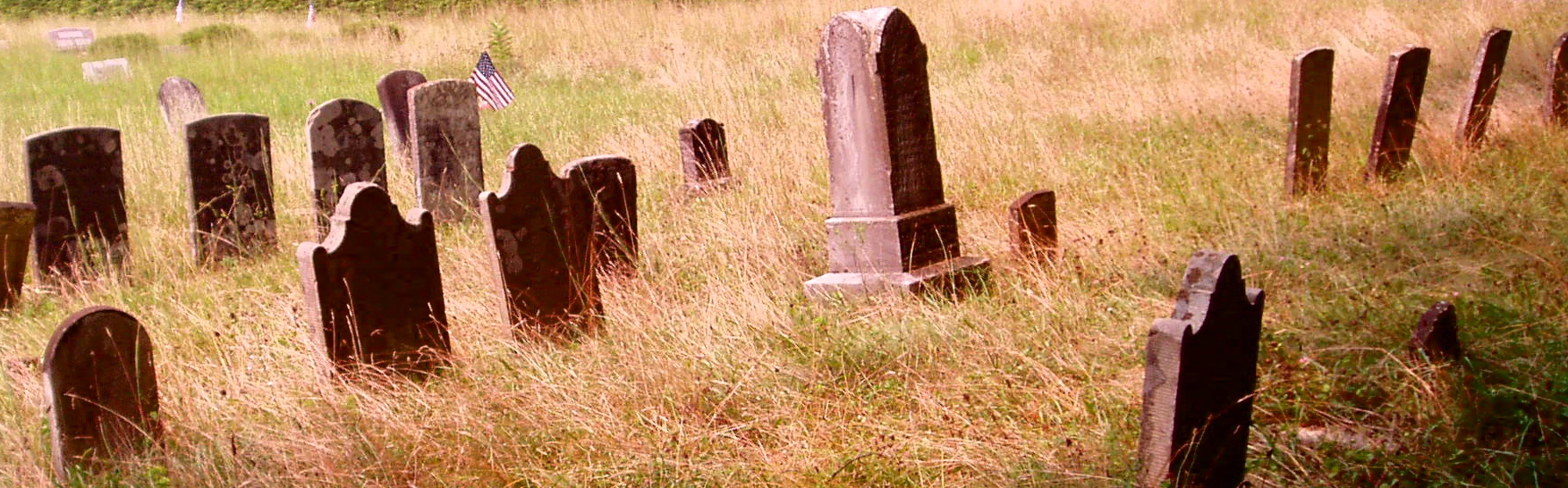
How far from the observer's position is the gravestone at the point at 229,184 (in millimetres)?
7195

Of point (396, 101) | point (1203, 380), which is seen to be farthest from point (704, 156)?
point (1203, 380)

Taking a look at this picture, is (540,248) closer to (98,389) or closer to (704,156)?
(98,389)

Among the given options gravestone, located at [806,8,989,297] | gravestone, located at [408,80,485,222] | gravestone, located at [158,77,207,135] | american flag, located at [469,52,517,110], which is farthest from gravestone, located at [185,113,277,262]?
gravestone, located at [158,77,207,135]

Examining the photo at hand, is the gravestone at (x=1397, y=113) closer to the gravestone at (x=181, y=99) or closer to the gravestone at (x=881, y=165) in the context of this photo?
the gravestone at (x=881, y=165)

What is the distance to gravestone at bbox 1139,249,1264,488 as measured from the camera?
2.96 m

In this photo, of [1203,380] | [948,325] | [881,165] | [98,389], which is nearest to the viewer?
[1203,380]

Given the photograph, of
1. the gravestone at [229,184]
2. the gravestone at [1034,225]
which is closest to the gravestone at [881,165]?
the gravestone at [1034,225]

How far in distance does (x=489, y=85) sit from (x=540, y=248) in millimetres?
8704

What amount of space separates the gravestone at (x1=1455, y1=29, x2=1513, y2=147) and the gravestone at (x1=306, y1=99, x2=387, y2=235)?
6.53 meters

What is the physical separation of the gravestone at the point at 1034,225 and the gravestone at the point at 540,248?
6.07 ft

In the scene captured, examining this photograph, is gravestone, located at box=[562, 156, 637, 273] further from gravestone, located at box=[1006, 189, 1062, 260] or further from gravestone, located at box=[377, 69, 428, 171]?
gravestone, located at box=[377, 69, 428, 171]

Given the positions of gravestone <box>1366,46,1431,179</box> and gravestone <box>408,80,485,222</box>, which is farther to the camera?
gravestone <box>408,80,485,222</box>

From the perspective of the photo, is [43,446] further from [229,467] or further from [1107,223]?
[1107,223]

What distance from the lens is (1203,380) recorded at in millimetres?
3055
